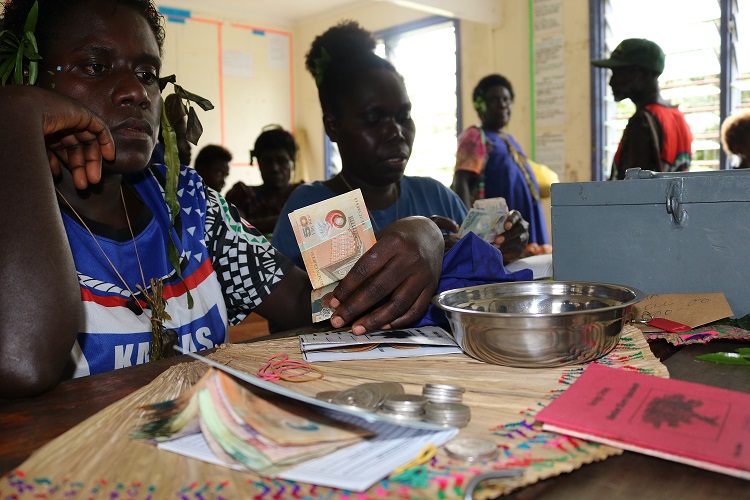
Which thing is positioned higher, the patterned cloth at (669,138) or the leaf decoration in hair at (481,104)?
the leaf decoration in hair at (481,104)

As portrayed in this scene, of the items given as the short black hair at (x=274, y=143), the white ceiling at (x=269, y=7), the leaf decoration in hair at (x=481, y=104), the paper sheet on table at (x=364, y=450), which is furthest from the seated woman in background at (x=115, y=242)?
the white ceiling at (x=269, y=7)

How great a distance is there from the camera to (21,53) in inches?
49.9

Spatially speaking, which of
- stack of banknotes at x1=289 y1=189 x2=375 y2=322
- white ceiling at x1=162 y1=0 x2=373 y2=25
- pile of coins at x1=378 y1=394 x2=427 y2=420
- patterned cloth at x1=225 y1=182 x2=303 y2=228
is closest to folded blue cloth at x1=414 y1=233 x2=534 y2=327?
stack of banknotes at x1=289 y1=189 x2=375 y2=322

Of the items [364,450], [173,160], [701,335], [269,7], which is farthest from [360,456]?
[269,7]

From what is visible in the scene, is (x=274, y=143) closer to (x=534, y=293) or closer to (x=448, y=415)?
(x=534, y=293)

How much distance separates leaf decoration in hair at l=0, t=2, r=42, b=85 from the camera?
1266 millimetres

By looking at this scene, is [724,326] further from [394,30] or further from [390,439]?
[394,30]

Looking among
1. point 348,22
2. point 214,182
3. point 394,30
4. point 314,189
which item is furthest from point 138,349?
point 394,30

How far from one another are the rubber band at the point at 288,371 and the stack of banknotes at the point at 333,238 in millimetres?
248

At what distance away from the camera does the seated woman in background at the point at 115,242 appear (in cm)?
93

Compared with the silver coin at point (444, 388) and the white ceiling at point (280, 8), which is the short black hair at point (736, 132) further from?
the silver coin at point (444, 388)

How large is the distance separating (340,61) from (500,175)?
1.97 meters

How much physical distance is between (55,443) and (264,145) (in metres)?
4.61

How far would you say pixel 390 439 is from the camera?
0.64 m
